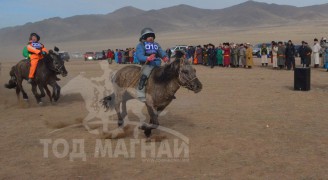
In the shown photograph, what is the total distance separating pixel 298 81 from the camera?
14133 millimetres

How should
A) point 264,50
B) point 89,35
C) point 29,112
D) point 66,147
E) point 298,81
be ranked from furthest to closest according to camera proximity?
1. point 89,35
2. point 264,50
3. point 298,81
4. point 29,112
5. point 66,147

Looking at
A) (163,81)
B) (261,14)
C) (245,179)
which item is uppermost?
(261,14)

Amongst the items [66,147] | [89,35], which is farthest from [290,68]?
[89,35]

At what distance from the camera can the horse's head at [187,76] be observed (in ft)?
24.1

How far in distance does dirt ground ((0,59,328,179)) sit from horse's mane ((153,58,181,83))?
1233 millimetres

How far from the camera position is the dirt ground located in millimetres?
5996

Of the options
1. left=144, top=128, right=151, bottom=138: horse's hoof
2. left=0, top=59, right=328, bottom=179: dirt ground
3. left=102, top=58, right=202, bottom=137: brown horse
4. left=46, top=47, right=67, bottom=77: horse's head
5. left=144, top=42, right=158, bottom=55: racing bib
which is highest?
left=144, top=42, right=158, bottom=55: racing bib

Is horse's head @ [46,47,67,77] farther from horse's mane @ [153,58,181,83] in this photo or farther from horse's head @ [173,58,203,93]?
horse's head @ [173,58,203,93]

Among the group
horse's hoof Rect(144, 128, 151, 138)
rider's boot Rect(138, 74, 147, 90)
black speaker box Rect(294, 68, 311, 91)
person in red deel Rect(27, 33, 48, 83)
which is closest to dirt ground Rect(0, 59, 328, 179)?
horse's hoof Rect(144, 128, 151, 138)

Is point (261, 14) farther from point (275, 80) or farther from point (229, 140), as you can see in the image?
point (229, 140)

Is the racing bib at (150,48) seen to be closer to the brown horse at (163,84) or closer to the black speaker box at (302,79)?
the brown horse at (163,84)

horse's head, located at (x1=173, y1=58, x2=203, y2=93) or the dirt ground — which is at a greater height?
horse's head, located at (x1=173, y1=58, x2=203, y2=93)

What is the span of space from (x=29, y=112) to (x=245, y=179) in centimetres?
796

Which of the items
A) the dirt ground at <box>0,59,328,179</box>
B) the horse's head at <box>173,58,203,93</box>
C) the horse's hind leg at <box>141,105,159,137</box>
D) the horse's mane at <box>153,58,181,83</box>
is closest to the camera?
the dirt ground at <box>0,59,328,179</box>
